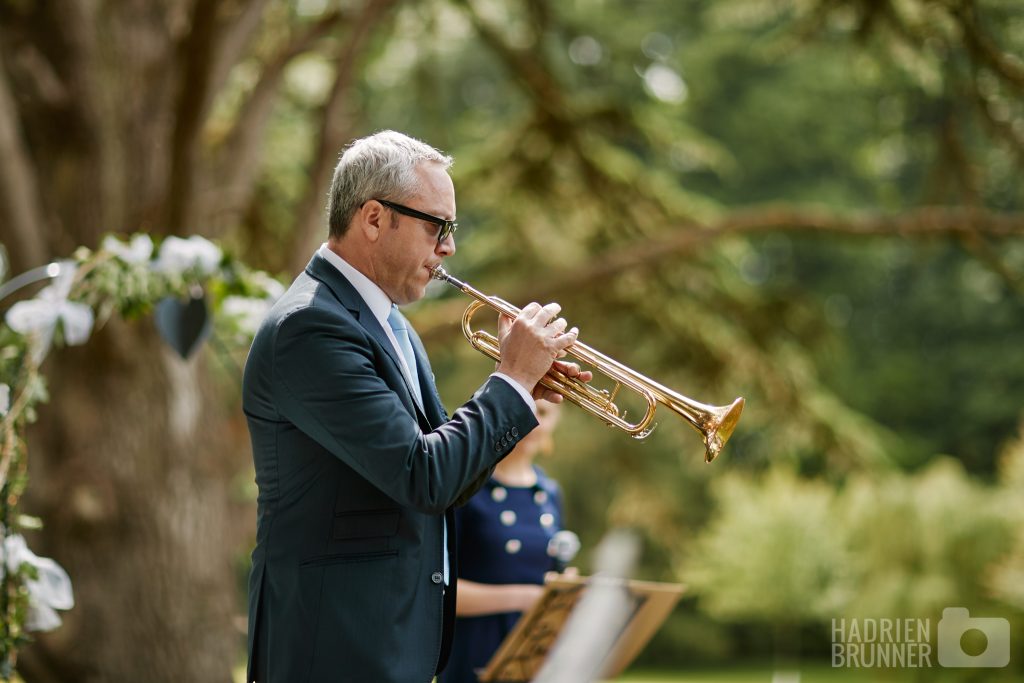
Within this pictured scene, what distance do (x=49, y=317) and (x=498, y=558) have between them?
6.01 ft

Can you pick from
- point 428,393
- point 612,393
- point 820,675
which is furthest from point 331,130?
point 820,675

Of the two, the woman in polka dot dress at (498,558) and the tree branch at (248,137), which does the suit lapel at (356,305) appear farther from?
the tree branch at (248,137)

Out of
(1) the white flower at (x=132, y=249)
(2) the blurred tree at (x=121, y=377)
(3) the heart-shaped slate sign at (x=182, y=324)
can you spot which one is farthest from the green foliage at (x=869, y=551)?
(1) the white flower at (x=132, y=249)

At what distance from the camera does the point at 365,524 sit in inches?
104

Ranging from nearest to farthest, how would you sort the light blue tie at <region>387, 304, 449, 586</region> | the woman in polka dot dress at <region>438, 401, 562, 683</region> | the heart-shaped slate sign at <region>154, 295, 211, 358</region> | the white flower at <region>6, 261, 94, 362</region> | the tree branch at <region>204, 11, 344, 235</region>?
the light blue tie at <region>387, 304, 449, 586</region> < the woman in polka dot dress at <region>438, 401, 562, 683</region> < the white flower at <region>6, 261, 94, 362</region> < the heart-shaped slate sign at <region>154, 295, 211, 358</region> < the tree branch at <region>204, 11, 344, 235</region>

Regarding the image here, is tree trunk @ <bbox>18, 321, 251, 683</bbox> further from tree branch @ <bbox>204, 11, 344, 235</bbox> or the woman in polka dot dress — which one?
the woman in polka dot dress

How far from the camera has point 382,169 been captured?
2754 mm

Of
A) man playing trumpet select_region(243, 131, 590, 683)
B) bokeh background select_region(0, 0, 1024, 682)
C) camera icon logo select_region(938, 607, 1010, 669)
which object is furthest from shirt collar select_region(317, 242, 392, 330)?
camera icon logo select_region(938, 607, 1010, 669)

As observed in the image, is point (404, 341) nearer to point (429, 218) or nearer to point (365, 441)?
point (429, 218)

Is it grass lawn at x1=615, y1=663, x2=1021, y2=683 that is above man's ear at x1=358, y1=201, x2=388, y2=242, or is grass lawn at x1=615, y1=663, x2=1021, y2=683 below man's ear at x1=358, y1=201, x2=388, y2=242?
below

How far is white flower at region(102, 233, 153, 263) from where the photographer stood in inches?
185

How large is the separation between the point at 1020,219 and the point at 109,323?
5.95 metres

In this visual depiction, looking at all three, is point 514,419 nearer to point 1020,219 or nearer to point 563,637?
point 563,637

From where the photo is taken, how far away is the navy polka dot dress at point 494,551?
4.29 metres
